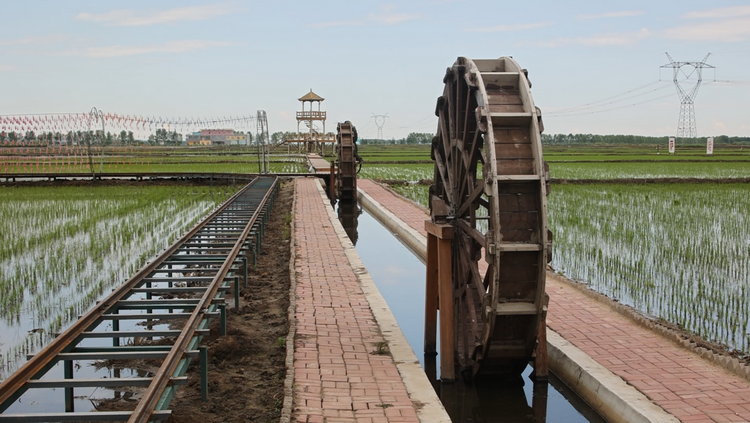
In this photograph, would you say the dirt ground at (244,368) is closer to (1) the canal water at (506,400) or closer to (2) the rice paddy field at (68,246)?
(1) the canal water at (506,400)

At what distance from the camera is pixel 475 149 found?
6.83 meters

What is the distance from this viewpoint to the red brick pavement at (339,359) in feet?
17.2

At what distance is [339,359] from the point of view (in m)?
6.44

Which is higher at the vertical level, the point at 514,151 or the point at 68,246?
the point at 514,151

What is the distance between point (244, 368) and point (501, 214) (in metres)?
2.63

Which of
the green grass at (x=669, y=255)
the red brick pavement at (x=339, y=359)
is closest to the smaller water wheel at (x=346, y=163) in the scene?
the green grass at (x=669, y=255)

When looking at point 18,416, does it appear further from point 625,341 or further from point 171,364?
point 625,341

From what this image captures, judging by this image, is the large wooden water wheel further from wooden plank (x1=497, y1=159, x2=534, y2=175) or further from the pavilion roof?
the pavilion roof

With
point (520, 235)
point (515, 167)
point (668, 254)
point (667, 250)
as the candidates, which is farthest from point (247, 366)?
point (667, 250)

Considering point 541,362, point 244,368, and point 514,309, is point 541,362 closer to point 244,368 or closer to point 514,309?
point 514,309

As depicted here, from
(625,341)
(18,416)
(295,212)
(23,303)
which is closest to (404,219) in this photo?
(295,212)

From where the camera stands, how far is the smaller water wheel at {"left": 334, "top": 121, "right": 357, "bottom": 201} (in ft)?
81.8

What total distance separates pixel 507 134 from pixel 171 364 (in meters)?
3.33

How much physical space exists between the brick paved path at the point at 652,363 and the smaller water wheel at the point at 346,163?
1603 centimetres
